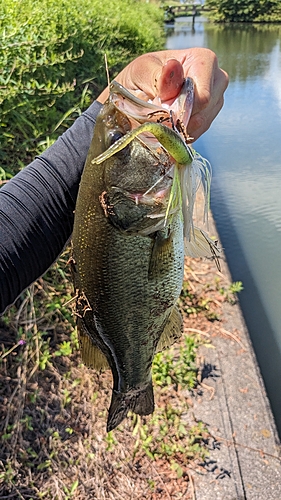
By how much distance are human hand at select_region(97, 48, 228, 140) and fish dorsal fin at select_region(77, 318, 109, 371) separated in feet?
2.58

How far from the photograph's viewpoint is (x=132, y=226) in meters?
1.30

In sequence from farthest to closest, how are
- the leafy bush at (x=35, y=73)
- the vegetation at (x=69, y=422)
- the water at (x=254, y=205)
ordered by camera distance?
the water at (x=254, y=205) < the leafy bush at (x=35, y=73) < the vegetation at (x=69, y=422)

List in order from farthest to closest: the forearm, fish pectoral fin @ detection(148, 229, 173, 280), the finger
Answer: the forearm
the finger
fish pectoral fin @ detection(148, 229, 173, 280)

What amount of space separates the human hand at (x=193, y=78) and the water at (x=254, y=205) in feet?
10.1

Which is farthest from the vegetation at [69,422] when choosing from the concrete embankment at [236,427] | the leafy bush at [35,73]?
the leafy bush at [35,73]

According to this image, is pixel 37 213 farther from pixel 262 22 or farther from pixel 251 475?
pixel 262 22

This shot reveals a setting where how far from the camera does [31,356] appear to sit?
2.99m

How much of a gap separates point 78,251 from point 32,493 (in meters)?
1.87

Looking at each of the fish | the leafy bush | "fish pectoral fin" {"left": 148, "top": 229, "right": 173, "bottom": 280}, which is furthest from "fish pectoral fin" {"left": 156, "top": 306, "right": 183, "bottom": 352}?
the leafy bush

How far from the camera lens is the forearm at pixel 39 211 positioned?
162 cm

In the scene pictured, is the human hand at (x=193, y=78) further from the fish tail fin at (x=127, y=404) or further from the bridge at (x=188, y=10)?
the bridge at (x=188, y=10)

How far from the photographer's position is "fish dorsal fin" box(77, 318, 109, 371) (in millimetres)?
1536

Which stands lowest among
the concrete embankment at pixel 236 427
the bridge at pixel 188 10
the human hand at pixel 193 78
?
the bridge at pixel 188 10

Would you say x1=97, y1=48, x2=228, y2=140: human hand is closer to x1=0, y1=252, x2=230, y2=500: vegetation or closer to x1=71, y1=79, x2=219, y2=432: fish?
x1=71, y1=79, x2=219, y2=432: fish
